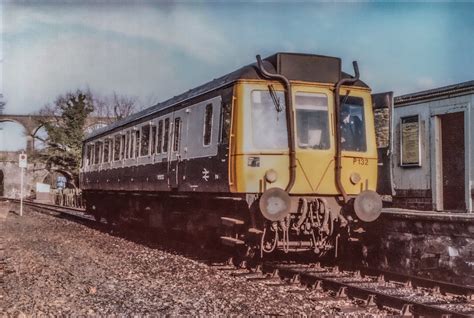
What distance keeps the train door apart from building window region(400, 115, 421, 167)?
183 inches

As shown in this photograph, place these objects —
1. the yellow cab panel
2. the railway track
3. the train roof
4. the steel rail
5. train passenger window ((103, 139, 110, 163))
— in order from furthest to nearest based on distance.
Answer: train passenger window ((103, 139, 110, 163))
the train roof
the yellow cab panel
the railway track
the steel rail

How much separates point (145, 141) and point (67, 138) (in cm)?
2968

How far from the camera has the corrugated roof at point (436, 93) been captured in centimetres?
1140

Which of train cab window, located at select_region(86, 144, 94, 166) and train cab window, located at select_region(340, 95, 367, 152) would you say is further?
train cab window, located at select_region(86, 144, 94, 166)

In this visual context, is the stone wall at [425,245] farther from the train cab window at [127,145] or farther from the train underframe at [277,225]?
the train cab window at [127,145]

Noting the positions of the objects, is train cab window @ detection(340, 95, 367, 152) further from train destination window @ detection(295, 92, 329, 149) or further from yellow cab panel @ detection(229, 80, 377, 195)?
train destination window @ detection(295, 92, 329, 149)

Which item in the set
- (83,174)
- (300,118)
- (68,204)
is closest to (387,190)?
(300,118)

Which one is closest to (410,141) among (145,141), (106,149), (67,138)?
(145,141)

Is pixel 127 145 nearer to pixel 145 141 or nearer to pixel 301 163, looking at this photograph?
pixel 145 141

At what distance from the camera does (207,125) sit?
34.5 ft

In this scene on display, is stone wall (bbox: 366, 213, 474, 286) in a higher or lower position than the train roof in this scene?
lower

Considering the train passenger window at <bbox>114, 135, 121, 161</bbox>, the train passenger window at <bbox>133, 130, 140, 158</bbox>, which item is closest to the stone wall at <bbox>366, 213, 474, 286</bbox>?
the train passenger window at <bbox>133, 130, 140, 158</bbox>

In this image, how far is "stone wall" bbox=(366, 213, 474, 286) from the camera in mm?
8688

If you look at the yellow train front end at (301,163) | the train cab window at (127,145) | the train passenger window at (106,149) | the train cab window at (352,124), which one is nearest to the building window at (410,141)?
the train cab window at (352,124)
